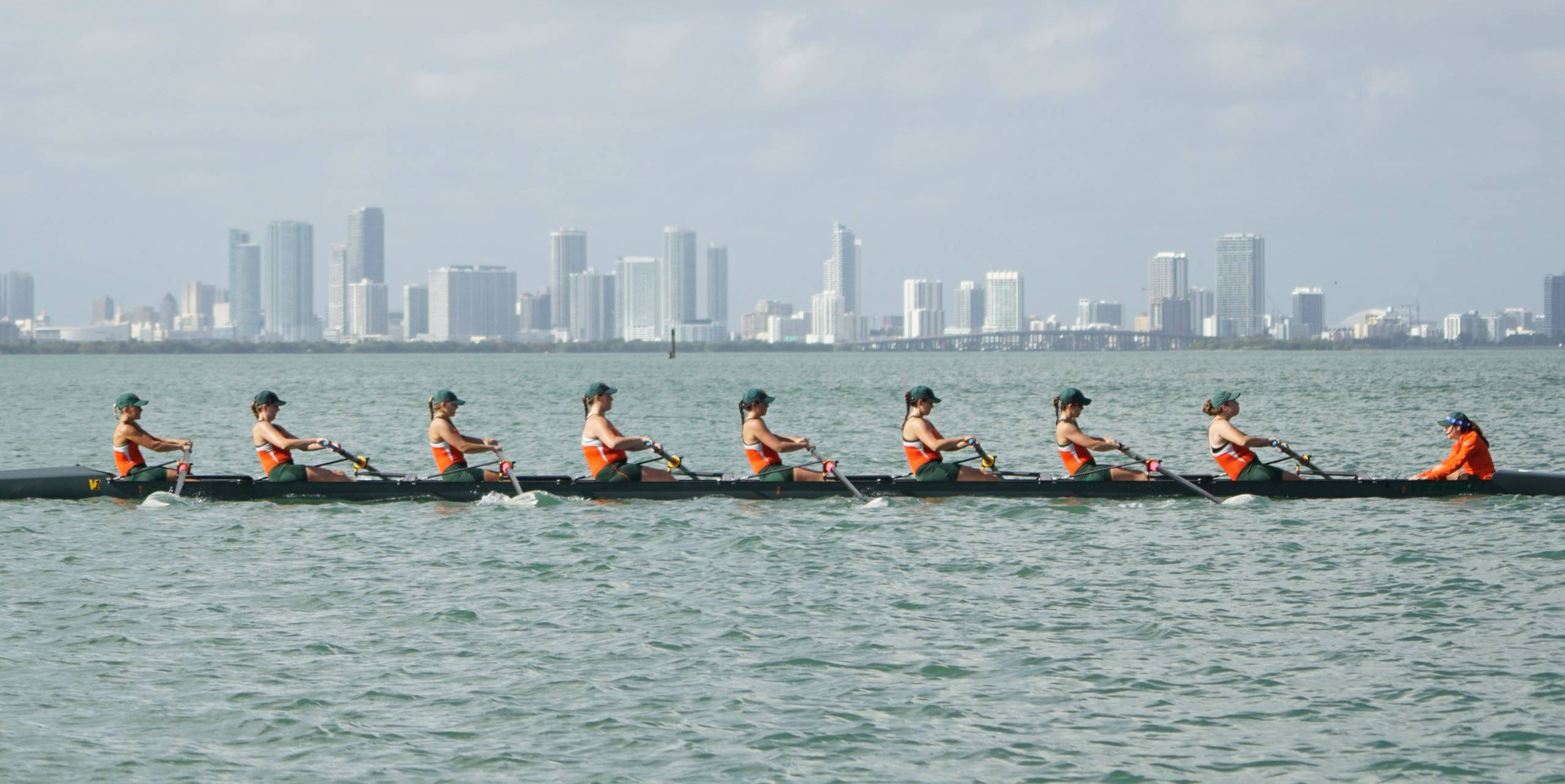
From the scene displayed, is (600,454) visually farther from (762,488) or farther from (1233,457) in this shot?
(1233,457)

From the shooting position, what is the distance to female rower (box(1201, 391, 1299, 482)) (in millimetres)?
24219

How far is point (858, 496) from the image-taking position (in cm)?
2420

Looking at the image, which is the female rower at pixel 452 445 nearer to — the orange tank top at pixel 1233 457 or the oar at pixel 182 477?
the oar at pixel 182 477

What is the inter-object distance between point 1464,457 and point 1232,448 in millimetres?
3472

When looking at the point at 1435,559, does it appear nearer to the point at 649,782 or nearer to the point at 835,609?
the point at 835,609

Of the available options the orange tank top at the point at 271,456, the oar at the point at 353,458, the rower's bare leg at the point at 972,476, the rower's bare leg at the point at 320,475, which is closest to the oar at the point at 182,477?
the orange tank top at the point at 271,456

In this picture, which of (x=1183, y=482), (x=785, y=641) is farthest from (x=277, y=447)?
(x=1183, y=482)

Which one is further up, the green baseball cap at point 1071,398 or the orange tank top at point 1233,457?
the green baseball cap at point 1071,398

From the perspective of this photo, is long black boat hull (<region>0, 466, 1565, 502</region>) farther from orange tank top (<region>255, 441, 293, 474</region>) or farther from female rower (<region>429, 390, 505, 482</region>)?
orange tank top (<region>255, 441, 293, 474</region>)

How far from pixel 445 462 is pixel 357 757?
13.3 meters

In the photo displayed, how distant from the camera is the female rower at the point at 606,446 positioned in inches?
933

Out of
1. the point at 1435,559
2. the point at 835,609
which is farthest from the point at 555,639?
the point at 1435,559

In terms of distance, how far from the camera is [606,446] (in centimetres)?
2405

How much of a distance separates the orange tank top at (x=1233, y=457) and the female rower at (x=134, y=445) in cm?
1570
